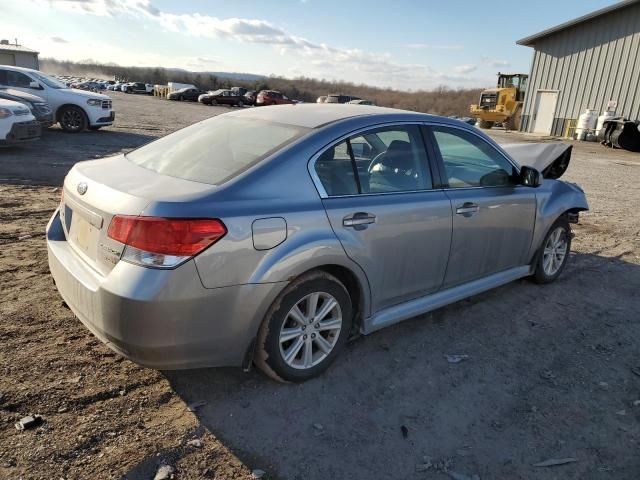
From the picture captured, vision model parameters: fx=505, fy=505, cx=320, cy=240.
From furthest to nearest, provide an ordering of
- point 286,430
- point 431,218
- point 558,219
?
point 558,219 → point 431,218 → point 286,430

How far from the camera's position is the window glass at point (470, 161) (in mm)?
3816

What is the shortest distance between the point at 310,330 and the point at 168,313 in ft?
3.08

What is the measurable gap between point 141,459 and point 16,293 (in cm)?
223

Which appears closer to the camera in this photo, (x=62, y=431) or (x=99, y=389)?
(x=62, y=431)

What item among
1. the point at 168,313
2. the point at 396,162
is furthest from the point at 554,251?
the point at 168,313

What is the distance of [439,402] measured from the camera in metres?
3.10

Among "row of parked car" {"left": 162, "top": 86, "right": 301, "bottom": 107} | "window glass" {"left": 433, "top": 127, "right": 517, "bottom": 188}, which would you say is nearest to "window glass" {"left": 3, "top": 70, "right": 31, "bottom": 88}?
"window glass" {"left": 433, "top": 127, "right": 517, "bottom": 188}

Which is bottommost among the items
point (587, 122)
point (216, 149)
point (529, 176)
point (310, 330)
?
point (310, 330)

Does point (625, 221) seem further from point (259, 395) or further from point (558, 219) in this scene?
point (259, 395)

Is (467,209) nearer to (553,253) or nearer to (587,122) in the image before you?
(553,253)

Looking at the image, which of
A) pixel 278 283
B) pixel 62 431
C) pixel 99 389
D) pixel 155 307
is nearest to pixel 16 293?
pixel 99 389

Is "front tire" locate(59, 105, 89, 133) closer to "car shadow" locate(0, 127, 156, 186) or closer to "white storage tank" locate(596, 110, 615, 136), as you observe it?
"car shadow" locate(0, 127, 156, 186)

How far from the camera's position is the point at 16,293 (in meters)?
3.96

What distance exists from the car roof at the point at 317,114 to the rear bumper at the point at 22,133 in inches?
329
